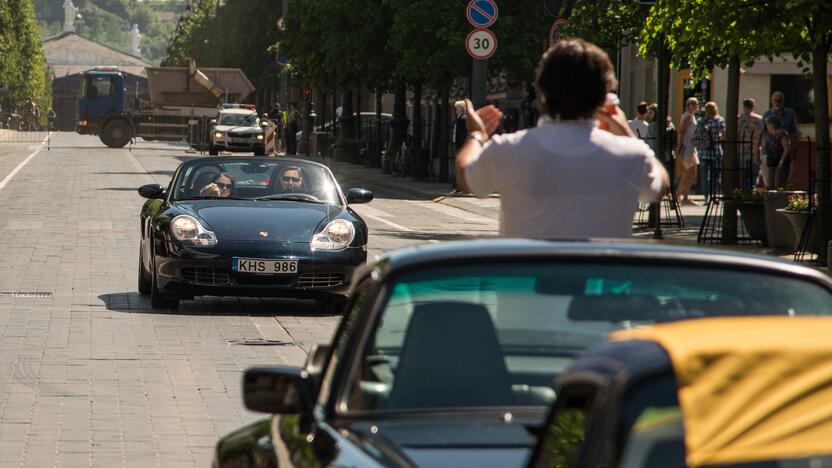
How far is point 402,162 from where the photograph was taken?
Result: 47.1 meters

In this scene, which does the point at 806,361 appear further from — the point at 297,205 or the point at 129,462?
the point at 297,205

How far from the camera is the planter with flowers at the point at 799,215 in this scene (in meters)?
19.2

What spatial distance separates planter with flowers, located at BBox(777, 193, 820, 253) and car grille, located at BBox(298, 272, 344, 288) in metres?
6.90

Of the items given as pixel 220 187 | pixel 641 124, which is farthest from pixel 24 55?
pixel 220 187

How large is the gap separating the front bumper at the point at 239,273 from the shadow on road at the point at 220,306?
20 centimetres

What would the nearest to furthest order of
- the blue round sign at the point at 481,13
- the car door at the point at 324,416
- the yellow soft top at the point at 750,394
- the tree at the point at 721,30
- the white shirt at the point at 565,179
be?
1. the yellow soft top at the point at 750,394
2. the car door at the point at 324,416
3. the white shirt at the point at 565,179
4. the tree at the point at 721,30
5. the blue round sign at the point at 481,13

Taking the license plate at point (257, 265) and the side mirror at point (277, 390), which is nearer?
the side mirror at point (277, 390)

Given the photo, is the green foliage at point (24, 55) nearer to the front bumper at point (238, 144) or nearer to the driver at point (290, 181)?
the front bumper at point (238, 144)

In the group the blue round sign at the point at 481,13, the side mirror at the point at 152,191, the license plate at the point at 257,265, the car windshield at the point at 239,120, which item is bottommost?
the car windshield at the point at 239,120

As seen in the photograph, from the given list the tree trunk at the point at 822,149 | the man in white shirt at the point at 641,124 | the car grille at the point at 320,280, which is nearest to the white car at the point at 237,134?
the man in white shirt at the point at 641,124

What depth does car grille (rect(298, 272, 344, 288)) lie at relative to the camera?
45.2 feet

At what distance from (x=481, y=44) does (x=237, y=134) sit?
30.4m

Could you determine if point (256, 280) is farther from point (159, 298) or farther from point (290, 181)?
point (290, 181)

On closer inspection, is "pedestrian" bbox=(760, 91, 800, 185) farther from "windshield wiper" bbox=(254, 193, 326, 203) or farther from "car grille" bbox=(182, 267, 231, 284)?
"car grille" bbox=(182, 267, 231, 284)
